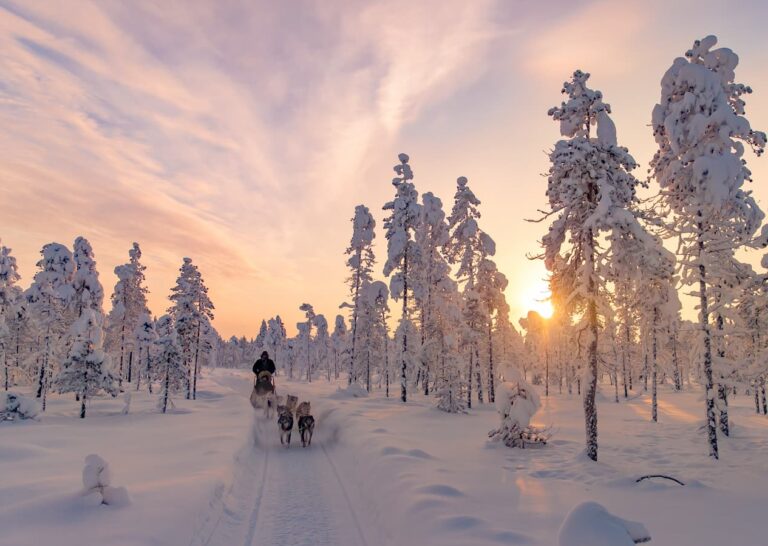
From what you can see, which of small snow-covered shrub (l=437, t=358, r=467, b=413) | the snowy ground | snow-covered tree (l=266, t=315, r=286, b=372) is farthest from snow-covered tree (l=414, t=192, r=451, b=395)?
snow-covered tree (l=266, t=315, r=286, b=372)

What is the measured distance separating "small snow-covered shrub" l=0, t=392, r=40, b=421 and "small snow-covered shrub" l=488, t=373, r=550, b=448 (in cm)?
2356

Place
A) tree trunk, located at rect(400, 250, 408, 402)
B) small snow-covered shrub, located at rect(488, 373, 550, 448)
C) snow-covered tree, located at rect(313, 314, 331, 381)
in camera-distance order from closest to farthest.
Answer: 1. small snow-covered shrub, located at rect(488, 373, 550, 448)
2. tree trunk, located at rect(400, 250, 408, 402)
3. snow-covered tree, located at rect(313, 314, 331, 381)

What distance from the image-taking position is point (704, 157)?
1548 cm

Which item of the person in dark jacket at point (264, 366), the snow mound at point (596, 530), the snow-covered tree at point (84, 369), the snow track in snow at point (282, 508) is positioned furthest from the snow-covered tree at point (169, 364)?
the snow mound at point (596, 530)

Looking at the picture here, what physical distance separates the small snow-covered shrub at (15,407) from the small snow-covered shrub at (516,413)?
23559 mm

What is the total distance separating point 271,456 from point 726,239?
17345 mm

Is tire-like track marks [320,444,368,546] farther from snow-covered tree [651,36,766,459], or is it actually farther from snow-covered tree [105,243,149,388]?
snow-covered tree [105,243,149,388]

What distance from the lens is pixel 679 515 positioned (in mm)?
8828

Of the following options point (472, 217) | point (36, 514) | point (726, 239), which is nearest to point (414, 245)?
point (472, 217)

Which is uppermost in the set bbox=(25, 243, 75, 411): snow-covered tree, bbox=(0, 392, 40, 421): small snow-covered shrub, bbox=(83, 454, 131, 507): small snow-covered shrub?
bbox=(25, 243, 75, 411): snow-covered tree

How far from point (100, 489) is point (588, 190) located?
15.3 meters

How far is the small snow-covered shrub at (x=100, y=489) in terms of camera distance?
7.88 metres

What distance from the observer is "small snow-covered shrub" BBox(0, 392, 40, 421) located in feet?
74.8

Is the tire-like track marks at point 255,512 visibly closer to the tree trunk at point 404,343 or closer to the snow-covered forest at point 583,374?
the snow-covered forest at point 583,374
